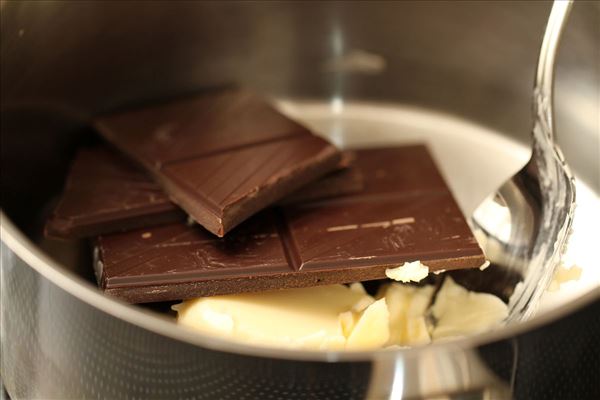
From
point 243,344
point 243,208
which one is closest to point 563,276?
point 243,208

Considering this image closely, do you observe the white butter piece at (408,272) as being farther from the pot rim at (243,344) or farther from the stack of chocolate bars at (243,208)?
the pot rim at (243,344)

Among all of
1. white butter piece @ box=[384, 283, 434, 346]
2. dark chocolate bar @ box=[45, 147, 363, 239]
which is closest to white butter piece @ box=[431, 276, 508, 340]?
white butter piece @ box=[384, 283, 434, 346]

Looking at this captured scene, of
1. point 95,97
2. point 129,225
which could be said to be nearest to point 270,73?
point 95,97

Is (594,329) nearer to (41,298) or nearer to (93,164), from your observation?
(41,298)

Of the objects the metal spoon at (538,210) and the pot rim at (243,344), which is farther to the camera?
the metal spoon at (538,210)

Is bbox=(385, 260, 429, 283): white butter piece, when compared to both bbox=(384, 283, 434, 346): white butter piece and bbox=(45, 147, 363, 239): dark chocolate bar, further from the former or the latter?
bbox=(45, 147, 363, 239): dark chocolate bar

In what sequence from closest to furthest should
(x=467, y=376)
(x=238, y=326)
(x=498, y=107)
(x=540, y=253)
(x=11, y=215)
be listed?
(x=467, y=376), (x=238, y=326), (x=540, y=253), (x=11, y=215), (x=498, y=107)

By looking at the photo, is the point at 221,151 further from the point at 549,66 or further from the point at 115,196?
the point at 549,66

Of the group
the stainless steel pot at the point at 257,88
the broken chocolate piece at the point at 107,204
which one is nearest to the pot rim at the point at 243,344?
the stainless steel pot at the point at 257,88
